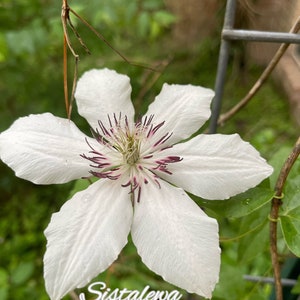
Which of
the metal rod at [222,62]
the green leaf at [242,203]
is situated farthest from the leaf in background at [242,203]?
the metal rod at [222,62]

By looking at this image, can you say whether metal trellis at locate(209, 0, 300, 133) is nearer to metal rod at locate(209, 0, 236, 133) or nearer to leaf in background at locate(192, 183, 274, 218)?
metal rod at locate(209, 0, 236, 133)

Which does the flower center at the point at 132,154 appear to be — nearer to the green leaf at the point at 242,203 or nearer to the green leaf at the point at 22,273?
the green leaf at the point at 242,203

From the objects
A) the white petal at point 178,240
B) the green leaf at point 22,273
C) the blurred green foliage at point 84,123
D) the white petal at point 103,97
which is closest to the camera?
the white petal at point 178,240

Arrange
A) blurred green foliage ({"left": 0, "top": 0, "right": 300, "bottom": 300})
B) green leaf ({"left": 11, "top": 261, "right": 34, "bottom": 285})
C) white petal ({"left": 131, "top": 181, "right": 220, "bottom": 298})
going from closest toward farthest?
white petal ({"left": 131, "top": 181, "right": 220, "bottom": 298}) → blurred green foliage ({"left": 0, "top": 0, "right": 300, "bottom": 300}) → green leaf ({"left": 11, "top": 261, "right": 34, "bottom": 285})

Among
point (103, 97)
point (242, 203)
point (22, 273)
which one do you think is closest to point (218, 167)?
point (242, 203)

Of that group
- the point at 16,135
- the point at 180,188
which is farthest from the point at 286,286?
the point at 16,135

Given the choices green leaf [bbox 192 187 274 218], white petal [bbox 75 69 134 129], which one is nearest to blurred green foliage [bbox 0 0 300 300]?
green leaf [bbox 192 187 274 218]
